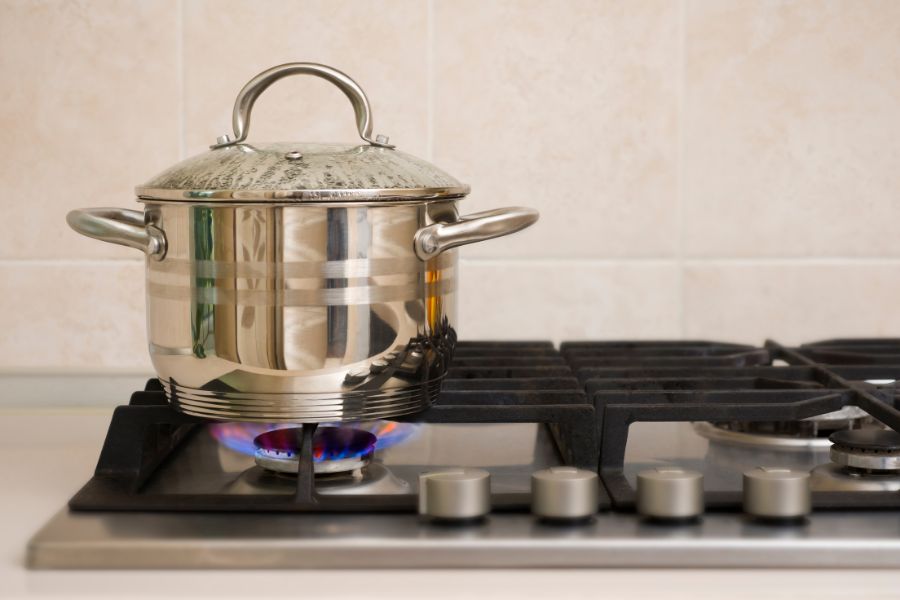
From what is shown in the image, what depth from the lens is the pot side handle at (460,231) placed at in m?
0.69

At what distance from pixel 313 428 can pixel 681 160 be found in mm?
604

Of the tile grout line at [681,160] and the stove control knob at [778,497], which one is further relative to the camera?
the tile grout line at [681,160]

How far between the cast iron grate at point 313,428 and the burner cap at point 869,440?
0.18 metres

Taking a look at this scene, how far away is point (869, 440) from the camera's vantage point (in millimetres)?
753

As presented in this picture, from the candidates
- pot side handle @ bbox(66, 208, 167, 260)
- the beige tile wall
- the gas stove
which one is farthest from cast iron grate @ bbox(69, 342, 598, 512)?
the beige tile wall

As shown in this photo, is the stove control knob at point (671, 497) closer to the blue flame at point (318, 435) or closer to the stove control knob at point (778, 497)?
the stove control knob at point (778, 497)

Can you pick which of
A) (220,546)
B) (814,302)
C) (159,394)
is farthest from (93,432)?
(814,302)

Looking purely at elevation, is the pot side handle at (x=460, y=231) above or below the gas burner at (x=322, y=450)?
above

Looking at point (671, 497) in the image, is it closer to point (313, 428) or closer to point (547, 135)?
point (313, 428)

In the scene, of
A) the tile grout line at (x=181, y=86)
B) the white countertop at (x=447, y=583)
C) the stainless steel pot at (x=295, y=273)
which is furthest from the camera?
the tile grout line at (x=181, y=86)

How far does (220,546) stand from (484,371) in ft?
1.16

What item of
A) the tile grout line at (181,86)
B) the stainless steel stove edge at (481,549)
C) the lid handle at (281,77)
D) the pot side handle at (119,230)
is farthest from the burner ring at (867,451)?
the tile grout line at (181,86)

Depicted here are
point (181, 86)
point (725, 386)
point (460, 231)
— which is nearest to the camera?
point (460, 231)

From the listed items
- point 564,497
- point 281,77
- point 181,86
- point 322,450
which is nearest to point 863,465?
point 564,497
